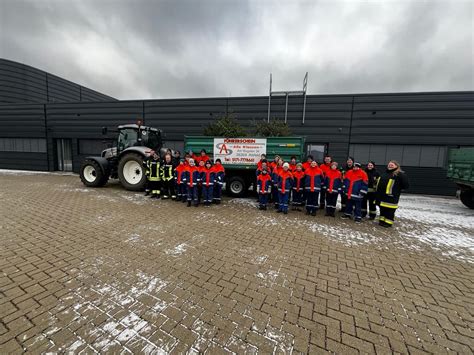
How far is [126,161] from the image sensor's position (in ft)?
26.7

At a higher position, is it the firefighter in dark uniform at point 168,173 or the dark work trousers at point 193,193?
the firefighter in dark uniform at point 168,173

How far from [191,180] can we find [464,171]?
9.98 meters

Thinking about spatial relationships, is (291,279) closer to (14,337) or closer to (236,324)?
(236,324)

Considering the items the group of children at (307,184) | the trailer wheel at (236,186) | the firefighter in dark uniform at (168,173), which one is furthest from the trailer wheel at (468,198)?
the firefighter in dark uniform at (168,173)

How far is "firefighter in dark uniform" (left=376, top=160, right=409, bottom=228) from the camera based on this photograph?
5113mm

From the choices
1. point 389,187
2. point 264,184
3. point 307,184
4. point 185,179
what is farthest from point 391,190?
point 185,179

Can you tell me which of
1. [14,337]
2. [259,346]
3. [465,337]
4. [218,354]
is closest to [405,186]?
[465,337]

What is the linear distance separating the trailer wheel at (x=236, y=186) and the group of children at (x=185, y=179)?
1.03m

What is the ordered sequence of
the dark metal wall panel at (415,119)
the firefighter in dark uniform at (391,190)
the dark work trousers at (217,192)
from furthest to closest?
1. the dark metal wall panel at (415,119)
2. the dark work trousers at (217,192)
3. the firefighter in dark uniform at (391,190)

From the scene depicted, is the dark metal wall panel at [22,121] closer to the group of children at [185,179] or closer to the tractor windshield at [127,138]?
the tractor windshield at [127,138]

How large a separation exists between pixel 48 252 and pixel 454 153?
42.7ft

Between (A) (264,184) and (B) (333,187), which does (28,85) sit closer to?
(A) (264,184)

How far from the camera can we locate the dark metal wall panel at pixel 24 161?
1534 centimetres

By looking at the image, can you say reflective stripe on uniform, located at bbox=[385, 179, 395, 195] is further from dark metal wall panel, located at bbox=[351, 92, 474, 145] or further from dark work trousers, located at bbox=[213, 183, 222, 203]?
dark metal wall panel, located at bbox=[351, 92, 474, 145]
